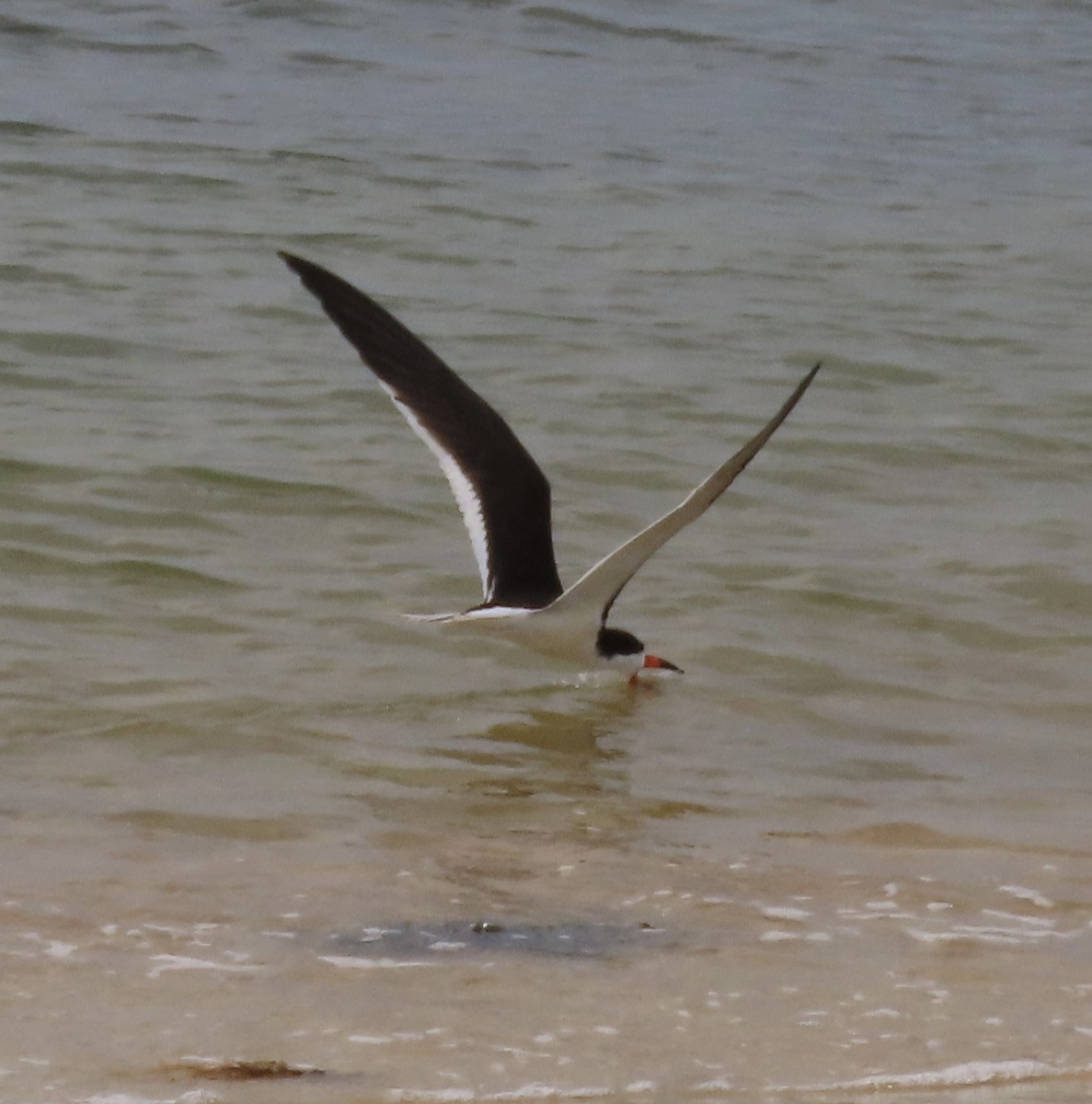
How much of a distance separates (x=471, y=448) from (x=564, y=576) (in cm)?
107

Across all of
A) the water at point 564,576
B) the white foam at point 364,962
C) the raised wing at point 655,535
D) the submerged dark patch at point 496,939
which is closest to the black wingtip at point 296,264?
the water at point 564,576

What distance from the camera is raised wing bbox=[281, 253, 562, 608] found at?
7289mm

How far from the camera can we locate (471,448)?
24.5 feet

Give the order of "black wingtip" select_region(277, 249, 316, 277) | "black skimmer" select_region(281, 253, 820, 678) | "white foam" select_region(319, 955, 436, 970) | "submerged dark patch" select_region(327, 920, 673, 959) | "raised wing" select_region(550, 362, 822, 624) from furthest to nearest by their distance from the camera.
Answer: "black wingtip" select_region(277, 249, 316, 277)
"black skimmer" select_region(281, 253, 820, 678)
"raised wing" select_region(550, 362, 822, 624)
"submerged dark patch" select_region(327, 920, 673, 959)
"white foam" select_region(319, 955, 436, 970)

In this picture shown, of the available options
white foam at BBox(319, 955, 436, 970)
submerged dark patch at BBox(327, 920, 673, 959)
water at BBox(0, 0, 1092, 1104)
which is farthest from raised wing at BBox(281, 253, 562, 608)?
white foam at BBox(319, 955, 436, 970)

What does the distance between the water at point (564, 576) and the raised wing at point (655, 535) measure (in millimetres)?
454

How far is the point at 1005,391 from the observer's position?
440 inches

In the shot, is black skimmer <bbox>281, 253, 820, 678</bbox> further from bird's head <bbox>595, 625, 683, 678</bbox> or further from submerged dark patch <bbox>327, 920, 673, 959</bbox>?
submerged dark patch <bbox>327, 920, 673, 959</bbox>

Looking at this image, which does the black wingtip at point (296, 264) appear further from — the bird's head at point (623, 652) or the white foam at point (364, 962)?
the white foam at point (364, 962)

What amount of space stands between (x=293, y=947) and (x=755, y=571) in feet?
12.5

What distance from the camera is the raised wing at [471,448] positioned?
7.29 meters

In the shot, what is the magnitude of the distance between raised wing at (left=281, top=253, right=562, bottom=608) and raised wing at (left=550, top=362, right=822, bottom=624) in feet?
1.02

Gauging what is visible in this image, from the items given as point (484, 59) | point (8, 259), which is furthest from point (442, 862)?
point (484, 59)

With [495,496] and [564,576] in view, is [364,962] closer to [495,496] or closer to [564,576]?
[495,496]
